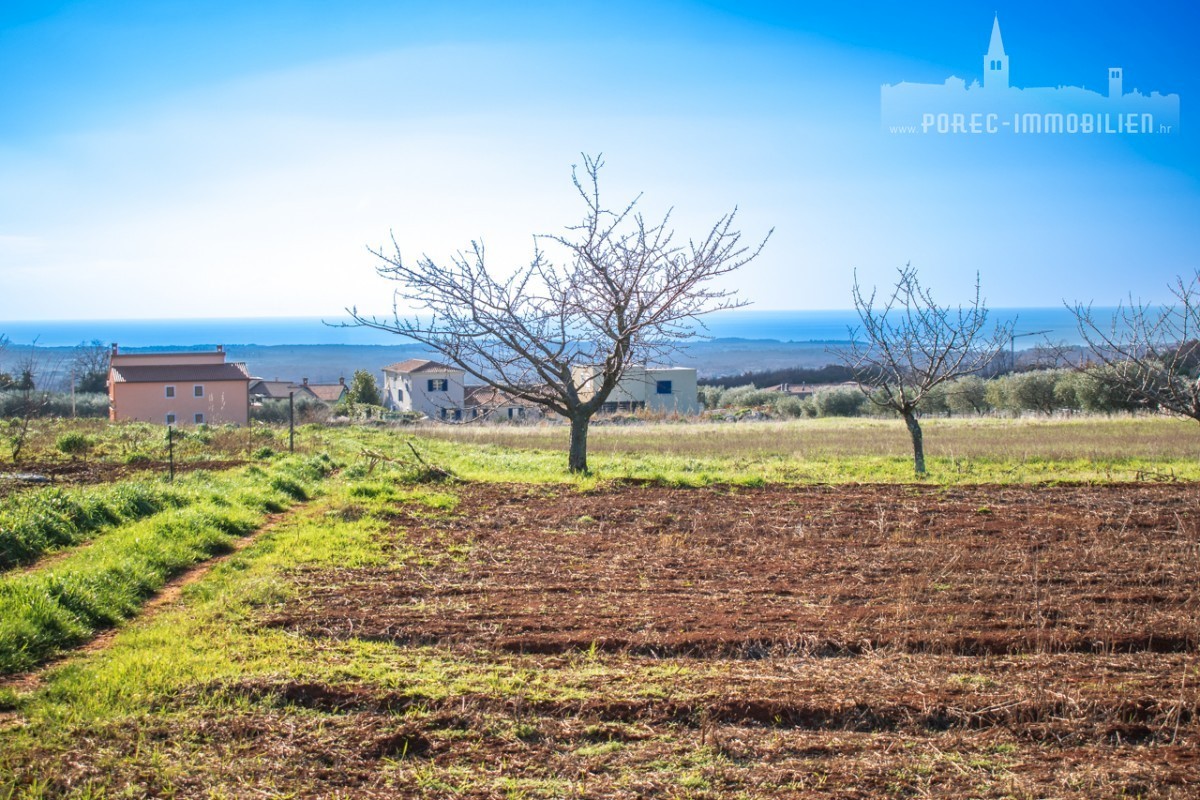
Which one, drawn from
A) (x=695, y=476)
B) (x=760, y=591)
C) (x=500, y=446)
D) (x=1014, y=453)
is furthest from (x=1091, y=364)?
(x=500, y=446)

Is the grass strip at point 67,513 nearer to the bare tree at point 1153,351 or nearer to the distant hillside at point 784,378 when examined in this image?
the bare tree at point 1153,351

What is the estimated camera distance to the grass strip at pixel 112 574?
6.01m

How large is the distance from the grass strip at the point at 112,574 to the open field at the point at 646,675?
0.37 m

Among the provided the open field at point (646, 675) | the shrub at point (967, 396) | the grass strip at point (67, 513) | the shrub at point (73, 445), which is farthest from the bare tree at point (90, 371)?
the open field at point (646, 675)

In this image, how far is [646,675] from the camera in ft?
17.8

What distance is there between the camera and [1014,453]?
65.9ft

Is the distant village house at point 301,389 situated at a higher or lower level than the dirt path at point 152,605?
higher

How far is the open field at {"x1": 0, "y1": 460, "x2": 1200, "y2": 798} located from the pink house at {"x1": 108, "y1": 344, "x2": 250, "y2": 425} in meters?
40.3

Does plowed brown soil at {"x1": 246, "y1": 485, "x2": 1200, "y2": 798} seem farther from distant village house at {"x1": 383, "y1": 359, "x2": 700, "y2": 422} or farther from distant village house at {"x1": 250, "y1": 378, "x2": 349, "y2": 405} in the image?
distant village house at {"x1": 250, "y1": 378, "x2": 349, "y2": 405}

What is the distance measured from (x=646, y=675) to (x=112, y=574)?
16.0ft

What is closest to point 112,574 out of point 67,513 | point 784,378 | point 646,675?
point 67,513

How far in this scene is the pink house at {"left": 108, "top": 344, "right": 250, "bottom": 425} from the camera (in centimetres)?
4531

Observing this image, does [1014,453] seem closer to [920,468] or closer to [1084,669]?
[920,468]

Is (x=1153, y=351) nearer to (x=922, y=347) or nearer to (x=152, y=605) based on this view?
(x=922, y=347)
